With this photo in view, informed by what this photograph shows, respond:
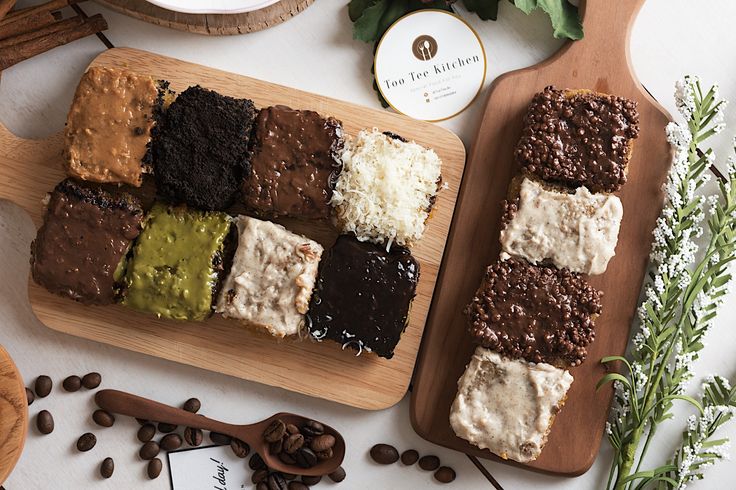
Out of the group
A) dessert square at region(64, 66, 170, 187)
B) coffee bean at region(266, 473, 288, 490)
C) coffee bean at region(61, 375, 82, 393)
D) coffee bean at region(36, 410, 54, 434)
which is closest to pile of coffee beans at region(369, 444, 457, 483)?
coffee bean at region(266, 473, 288, 490)

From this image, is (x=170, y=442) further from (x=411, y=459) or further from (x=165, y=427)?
(x=411, y=459)

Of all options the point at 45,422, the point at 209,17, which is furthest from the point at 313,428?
the point at 209,17

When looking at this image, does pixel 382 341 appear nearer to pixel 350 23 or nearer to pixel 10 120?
pixel 350 23

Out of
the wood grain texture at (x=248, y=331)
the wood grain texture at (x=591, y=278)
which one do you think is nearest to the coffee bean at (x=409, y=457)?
the wood grain texture at (x=591, y=278)

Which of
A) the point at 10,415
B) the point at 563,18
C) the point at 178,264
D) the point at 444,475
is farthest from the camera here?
the point at 444,475

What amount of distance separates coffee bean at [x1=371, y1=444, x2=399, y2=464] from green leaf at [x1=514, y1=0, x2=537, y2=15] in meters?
2.27

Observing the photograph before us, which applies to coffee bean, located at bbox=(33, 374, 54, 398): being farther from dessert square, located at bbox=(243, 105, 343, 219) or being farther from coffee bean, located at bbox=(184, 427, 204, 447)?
dessert square, located at bbox=(243, 105, 343, 219)

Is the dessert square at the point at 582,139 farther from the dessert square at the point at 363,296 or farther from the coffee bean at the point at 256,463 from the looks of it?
the coffee bean at the point at 256,463

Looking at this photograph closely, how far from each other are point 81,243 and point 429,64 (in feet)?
6.34

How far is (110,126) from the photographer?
3.39 m

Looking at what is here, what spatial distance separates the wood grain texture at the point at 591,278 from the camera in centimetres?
357

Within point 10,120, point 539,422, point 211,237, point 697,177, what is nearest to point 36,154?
point 10,120

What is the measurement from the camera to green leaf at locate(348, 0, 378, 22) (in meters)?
3.66

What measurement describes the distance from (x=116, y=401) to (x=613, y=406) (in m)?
2.53
